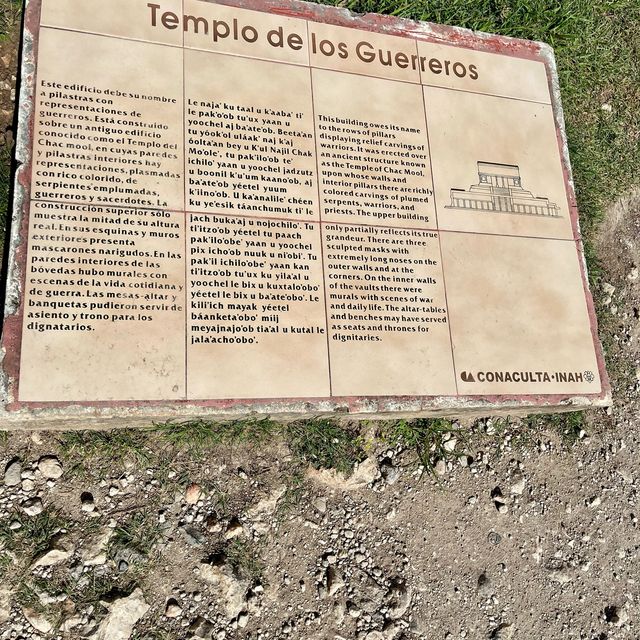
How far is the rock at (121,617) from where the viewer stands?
12.3 ft

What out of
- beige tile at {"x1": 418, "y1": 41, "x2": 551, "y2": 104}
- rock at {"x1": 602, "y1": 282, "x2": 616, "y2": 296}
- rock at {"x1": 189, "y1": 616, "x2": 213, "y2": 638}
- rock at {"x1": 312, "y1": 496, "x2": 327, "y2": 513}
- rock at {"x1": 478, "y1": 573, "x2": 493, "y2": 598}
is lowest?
rock at {"x1": 189, "y1": 616, "x2": 213, "y2": 638}

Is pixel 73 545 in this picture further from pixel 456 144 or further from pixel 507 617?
pixel 456 144

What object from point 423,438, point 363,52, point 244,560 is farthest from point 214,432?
point 363,52

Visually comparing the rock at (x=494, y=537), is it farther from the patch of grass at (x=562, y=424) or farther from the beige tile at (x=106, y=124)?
the beige tile at (x=106, y=124)

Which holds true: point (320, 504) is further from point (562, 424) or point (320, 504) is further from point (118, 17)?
point (118, 17)

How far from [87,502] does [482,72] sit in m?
4.17

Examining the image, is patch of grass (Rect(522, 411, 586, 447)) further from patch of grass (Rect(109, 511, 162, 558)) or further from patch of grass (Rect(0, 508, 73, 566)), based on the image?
patch of grass (Rect(0, 508, 73, 566))

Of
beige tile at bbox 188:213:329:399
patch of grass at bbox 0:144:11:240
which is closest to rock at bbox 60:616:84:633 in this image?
beige tile at bbox 188:213:329:399

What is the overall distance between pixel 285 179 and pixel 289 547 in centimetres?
243

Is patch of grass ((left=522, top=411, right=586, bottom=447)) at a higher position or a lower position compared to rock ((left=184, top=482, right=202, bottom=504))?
higher

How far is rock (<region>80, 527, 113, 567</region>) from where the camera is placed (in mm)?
3885

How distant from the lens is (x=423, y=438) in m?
4.63

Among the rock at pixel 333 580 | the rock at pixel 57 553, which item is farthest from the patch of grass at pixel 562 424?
the rock at pixel 57 553

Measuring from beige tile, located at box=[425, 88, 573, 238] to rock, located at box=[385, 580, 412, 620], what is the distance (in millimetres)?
2473
